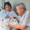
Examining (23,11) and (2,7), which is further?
(2,7)

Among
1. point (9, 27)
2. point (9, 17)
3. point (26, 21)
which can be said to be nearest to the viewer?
point (26, 21)

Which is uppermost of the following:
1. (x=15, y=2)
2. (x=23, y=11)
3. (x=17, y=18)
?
(x=15, y=2)

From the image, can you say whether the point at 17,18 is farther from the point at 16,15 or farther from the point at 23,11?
the point at 23,11

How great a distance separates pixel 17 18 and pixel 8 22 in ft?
0.46

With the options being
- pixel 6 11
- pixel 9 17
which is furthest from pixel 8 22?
pixel 6 11

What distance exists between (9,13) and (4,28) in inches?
9.3

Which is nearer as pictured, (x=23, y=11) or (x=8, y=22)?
(x=23, y=11)

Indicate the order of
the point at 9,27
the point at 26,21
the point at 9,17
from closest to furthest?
the point at 26,21
the point at 9,27
the point at 9,17

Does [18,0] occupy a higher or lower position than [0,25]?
higher

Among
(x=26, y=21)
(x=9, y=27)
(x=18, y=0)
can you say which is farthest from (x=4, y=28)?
(x=18, y=0)

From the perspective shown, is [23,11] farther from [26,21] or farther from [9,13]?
[9,13]

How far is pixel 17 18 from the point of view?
2.89ft

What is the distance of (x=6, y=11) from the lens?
3.12ft

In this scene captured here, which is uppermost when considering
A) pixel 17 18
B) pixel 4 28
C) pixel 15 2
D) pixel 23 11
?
pixel 15 2
